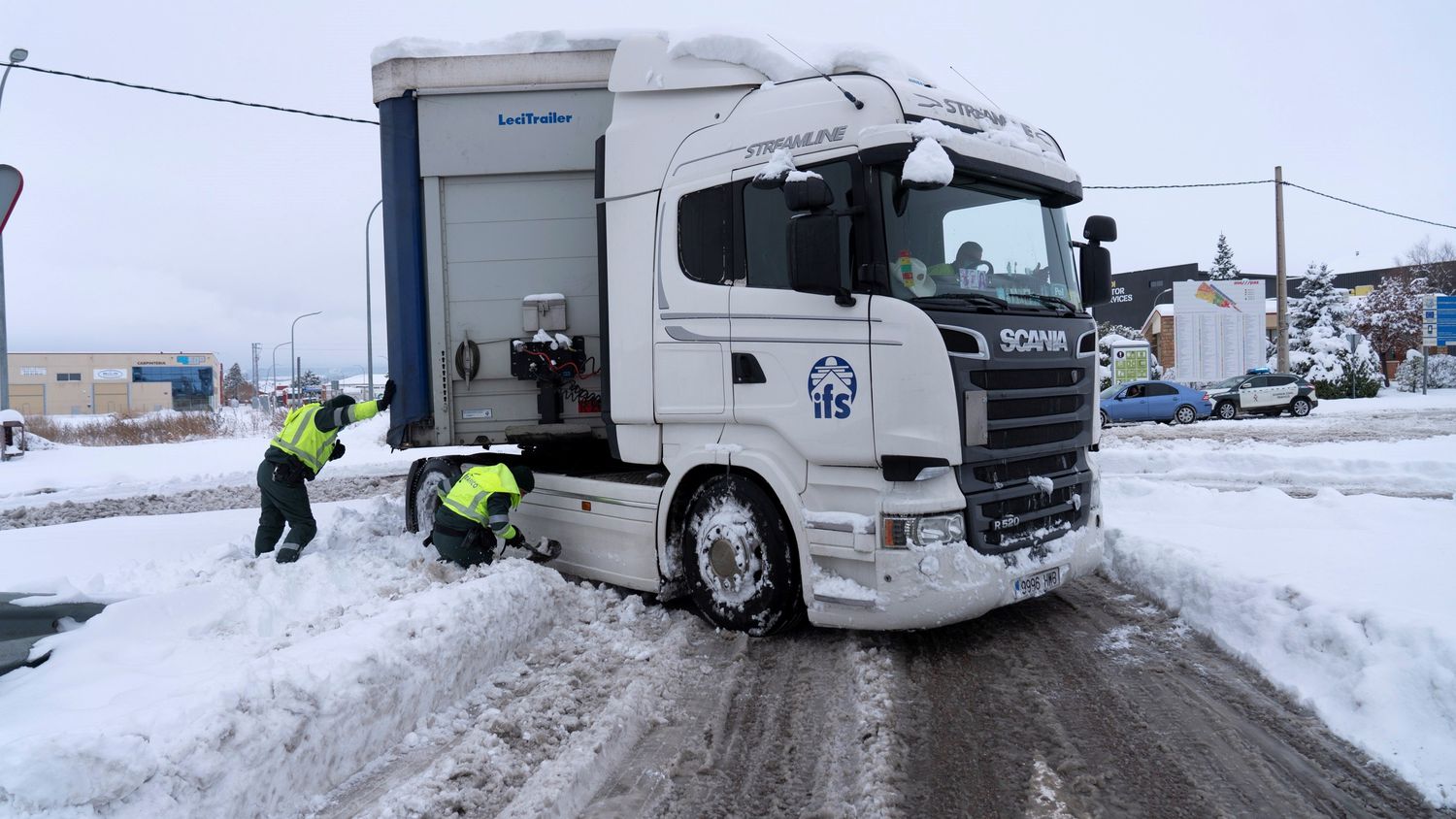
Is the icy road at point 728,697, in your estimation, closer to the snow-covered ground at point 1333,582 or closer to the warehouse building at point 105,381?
the snow-covered ground at point 1333,582

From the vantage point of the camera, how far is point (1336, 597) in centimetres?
479

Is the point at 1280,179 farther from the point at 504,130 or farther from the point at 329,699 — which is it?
the point at 329,699

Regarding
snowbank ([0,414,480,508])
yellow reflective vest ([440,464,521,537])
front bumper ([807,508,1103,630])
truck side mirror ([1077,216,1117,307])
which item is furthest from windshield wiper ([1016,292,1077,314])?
snowbank ([0,414,480,508])

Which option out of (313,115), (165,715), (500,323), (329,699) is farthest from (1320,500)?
(313,115)

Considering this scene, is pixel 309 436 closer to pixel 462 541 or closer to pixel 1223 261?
pixel 462 541

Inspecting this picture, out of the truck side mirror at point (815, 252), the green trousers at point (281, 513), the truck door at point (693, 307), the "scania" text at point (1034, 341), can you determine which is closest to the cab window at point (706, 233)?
the truck door at point (693, 307)

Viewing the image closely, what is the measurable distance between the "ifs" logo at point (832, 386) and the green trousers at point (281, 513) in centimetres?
445

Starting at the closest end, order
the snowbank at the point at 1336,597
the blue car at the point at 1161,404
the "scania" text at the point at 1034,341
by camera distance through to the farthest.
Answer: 1. the snowbank at the point at 1336,597
2. the "scania" text at the point at 1034,341
3. the blue car at the point at 1161,404

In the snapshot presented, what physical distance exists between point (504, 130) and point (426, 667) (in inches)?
167

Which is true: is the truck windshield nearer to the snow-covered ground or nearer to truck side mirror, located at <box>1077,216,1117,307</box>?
truck side mirror, located at <box>1077,216,1117,307</box>

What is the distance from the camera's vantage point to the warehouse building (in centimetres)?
7068

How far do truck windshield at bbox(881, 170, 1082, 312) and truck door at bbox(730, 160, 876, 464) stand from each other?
24 cm

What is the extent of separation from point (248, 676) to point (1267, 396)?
28984 mm

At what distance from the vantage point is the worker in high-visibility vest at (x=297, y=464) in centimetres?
707
